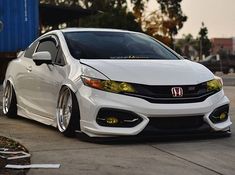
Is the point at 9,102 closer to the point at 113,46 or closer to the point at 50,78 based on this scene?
the point at 50,78

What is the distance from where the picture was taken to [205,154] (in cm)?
587

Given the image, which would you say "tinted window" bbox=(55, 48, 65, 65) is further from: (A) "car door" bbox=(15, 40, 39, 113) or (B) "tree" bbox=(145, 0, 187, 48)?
(B) "tree" bbox=(145, 0, 187, 48)

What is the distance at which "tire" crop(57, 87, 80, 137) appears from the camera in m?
6.76

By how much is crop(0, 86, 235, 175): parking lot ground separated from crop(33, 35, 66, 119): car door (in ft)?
1.34

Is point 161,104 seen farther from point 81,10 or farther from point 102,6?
point 102,6

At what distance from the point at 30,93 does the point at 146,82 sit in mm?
2476

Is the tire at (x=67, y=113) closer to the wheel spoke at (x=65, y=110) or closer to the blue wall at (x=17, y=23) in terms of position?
the wheel spoke at (x=65, y=110)

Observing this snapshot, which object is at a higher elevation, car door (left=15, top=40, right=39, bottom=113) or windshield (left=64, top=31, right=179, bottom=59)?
windshield (left=64, top=31, right=179, bottom=59)

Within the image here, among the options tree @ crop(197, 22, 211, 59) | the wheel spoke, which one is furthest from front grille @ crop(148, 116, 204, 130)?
tree @ crop(197, 22, 211, 59)

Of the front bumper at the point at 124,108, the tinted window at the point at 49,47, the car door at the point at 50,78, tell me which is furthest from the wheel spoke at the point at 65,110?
the tinted window at the point at 49,47

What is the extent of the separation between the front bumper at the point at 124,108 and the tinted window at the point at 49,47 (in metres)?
1.31

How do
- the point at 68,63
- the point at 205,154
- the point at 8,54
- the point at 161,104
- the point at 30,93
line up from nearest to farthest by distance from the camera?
the point at 205,154
the point at 161,104
the point at 68,63
the point at 30,93
the point at 8,54

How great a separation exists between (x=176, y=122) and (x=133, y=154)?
35.3 inches

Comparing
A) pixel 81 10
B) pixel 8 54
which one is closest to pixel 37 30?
pixel 8 54
